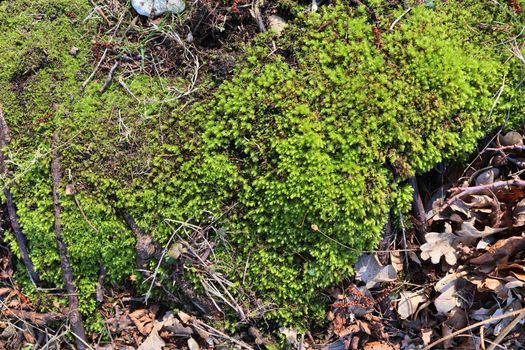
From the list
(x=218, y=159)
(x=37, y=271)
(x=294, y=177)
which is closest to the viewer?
(x=294, y=177)

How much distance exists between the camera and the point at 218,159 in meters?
2.64

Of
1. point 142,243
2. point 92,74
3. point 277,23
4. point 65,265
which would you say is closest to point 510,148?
point 277,23

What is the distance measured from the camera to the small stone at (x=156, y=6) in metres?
2.95

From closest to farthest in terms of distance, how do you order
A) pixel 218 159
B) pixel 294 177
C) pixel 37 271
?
1. pixel 294 177
2. pixel 218 159
3. pixel 37 271

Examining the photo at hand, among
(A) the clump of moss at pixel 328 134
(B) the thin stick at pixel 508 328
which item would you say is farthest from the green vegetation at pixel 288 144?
(B) the thin stick at pixel 508 328

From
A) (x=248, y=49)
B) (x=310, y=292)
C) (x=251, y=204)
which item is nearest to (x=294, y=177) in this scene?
(x=251, y=204)

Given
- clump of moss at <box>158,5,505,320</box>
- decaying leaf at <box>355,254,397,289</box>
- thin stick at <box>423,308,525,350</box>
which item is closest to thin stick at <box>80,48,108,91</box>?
clump of moss at <box>158,5,505,320</box>

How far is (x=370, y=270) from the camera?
267 centimetres

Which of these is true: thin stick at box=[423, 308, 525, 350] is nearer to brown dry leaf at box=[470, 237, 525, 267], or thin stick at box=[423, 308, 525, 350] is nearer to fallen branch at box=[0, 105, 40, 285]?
brown dry leaf at box=[470, 237, 525, 267]

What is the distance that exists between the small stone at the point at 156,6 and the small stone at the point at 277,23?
59 centimetres

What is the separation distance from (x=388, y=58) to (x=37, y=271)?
2.53 meters

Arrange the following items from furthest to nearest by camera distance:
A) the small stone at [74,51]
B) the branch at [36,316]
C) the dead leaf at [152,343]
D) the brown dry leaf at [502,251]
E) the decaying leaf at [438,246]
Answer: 1. the small stone at [74,51]
2. the branch at [36,316]
3. the dead leaf at [152,343]
4. the decaying leaf at [438,246]
5. the brown dry leaf at [502,251]

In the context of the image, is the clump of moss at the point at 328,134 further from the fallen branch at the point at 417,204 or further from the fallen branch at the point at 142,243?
the fallen branch at the point at 142,243

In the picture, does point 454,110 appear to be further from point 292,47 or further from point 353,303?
point 353,303
